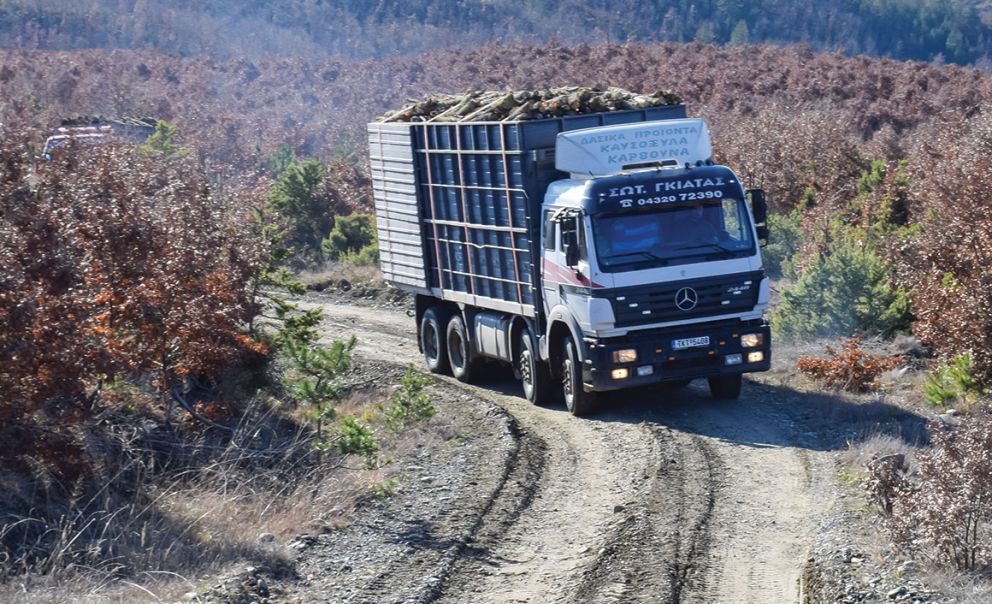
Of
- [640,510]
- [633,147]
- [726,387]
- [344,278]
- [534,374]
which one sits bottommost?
[344,278]

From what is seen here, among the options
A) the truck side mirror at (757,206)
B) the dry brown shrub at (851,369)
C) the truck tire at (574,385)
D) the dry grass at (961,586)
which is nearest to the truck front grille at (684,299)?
the truck side mirror at (757,206)

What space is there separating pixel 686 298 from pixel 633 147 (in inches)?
80.3

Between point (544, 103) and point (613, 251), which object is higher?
point (544, 103)

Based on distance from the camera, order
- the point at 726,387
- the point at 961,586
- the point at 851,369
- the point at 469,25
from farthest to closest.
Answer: the point at 469,25
the point at 851,369
the point at 726,387
the point at 961,586

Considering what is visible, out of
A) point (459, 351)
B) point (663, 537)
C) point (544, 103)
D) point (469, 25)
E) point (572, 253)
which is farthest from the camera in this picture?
point (469, 25)

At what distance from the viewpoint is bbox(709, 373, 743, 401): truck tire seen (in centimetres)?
1579

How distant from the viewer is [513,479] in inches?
499

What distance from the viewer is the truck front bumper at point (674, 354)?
14695 millimetres

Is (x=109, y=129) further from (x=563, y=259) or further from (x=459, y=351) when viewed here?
(x=563, y=259)

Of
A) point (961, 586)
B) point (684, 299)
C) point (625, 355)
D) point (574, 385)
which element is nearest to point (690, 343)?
point (684, 299)

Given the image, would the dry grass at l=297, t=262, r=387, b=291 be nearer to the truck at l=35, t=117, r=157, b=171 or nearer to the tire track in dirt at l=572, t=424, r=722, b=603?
the truck at l=35, t=117, r=157, b=171

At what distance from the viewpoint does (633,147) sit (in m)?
15.2

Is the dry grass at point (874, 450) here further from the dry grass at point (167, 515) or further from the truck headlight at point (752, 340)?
the dry grass at point (167, 515)

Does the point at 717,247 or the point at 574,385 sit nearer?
the point at 717,247
